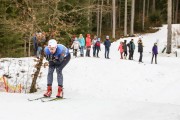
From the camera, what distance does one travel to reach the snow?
8078 millimetres

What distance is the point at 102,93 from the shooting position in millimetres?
19031

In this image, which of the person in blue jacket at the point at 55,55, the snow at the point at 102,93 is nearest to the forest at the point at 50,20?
the snow at the point at 102,93

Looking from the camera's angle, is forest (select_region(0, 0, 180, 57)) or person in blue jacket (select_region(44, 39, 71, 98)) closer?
person in blue jacket (select_region(44, 39, 71, 98))

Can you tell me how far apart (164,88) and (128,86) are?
2132 millimetres

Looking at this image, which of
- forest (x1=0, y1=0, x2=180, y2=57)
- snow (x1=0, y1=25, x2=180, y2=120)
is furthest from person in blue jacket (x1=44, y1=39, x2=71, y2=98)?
forest (x1=0, y1=0, x2=180, y2=57)

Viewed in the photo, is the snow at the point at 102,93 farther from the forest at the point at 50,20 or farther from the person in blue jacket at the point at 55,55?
the forest at the point at 50,20

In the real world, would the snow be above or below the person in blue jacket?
below

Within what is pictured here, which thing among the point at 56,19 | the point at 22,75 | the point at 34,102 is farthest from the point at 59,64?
the point at 22,75

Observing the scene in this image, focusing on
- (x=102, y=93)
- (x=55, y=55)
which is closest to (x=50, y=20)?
(x=55, y=55)

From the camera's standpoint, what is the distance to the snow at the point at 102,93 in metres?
8.08

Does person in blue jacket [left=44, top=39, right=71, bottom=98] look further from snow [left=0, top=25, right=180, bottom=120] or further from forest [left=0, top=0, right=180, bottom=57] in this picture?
forest [left=0, top=0, right=180, bottom=57]

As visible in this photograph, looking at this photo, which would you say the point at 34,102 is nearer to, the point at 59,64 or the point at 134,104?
the point at 59,64

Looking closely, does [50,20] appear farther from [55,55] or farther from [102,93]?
[102,93]

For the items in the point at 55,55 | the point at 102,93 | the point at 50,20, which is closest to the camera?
the point at 55,55
